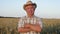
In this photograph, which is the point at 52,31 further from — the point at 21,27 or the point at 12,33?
the point at 21,27

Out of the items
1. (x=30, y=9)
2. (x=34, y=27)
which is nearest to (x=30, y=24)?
(x=34, y=27)

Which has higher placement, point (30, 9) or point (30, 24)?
point (30, 9)

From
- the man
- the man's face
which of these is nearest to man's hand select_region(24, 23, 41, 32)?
the man

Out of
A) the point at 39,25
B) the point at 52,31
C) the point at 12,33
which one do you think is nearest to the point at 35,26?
the point at 39,25

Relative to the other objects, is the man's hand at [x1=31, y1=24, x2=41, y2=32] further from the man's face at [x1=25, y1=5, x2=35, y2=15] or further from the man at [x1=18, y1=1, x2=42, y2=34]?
the man's face at [x1=25, y1=5, x2=35, y2=15]

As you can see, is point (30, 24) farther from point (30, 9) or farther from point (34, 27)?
point (30, 9)

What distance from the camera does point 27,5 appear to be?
3.95 meters

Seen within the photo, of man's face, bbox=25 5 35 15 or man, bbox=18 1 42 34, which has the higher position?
man's face, bbox=25 5 35 15

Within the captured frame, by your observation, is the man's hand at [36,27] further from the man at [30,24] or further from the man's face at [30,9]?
the man's face at [30,9]

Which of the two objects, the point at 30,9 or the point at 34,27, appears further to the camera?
the point at 30,9

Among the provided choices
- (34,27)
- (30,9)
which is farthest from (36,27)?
(30,9)

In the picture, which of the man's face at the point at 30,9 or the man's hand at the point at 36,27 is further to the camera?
the man's face at the point at 30,9

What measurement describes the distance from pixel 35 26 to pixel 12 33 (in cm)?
446

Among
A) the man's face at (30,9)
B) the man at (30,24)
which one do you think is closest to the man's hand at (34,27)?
the man at (30,24)
